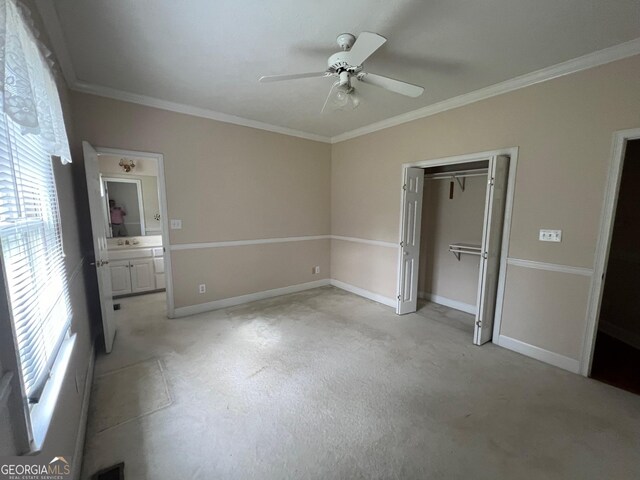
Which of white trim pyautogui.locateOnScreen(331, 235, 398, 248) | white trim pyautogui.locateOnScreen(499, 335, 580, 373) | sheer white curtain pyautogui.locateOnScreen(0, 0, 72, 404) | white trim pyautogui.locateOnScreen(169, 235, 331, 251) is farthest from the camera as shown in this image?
white trim pyautogui.locateOnScreen(331, 235, 398, 248)

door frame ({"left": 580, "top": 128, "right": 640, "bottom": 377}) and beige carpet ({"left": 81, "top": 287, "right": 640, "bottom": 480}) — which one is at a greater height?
door frame ({"left": 580, "top": 128, "right": 640, "bottom": 377})

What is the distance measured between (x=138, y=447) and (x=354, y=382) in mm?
1532

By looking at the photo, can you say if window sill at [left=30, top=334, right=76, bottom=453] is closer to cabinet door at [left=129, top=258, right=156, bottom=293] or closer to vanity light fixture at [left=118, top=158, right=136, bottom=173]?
cabinet door at [left=129, top=258, right=156, bottom=293]

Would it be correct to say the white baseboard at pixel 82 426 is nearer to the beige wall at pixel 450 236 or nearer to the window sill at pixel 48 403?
the window sill at pixel 48 403

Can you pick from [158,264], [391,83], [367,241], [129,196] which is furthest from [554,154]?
[129,196]

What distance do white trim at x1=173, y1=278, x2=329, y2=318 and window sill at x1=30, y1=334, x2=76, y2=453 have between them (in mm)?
2045

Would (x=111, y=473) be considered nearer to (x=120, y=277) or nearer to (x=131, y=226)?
(x=120, y=277)

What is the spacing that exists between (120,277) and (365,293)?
384 centimetres

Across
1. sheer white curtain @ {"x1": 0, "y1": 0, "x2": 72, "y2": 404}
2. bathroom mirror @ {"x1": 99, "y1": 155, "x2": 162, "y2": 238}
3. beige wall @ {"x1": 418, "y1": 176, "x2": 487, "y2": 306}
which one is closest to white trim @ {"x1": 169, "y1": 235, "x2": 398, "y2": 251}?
beige wall @ {"x1": 418, "y1": 176, "x2": 487, "y2": 306}

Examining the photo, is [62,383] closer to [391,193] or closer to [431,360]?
[431,360]

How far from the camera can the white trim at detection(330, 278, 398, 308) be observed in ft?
13.2

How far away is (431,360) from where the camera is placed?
2604 millimetres

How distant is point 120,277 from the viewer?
4.20m

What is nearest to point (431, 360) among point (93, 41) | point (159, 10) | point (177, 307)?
point (177, 307)
